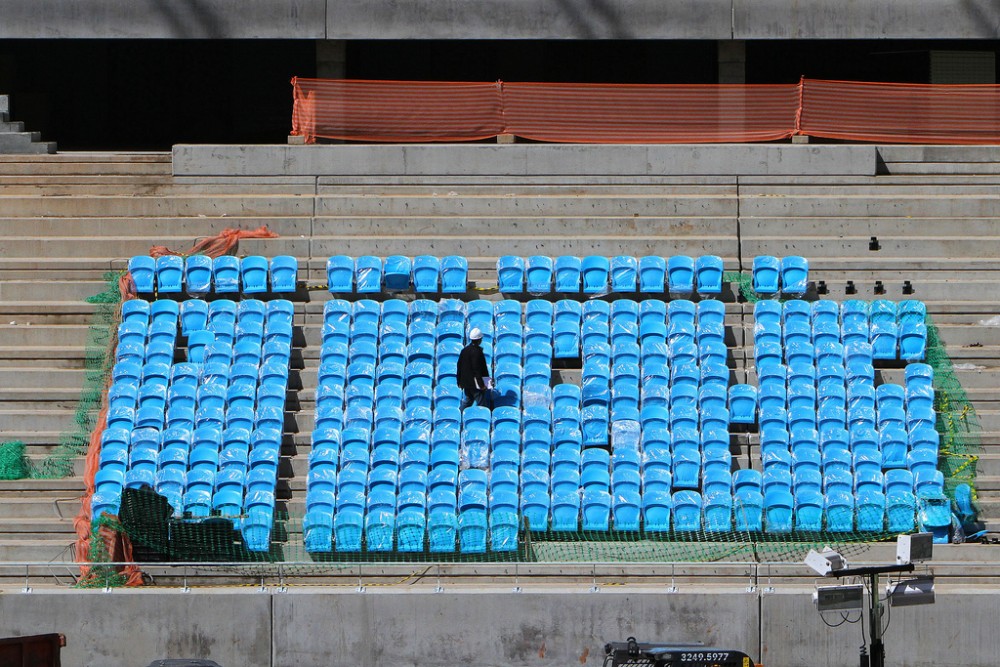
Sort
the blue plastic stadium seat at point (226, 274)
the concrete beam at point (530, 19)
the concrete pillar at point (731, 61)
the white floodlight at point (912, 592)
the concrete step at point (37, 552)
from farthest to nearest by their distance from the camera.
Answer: the concrete pillar at point (731, 61)
the concrete beam at point (530, 19)
the blue plastic stadium seat at point (226, 274)
the concrete step at point (37, 552)
the white floodlight at point (912, 592)

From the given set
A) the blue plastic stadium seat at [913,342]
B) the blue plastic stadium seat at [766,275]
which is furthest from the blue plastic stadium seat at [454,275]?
the blue plastic stadium seat at [913,342]

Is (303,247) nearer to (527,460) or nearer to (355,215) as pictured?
(355,215)

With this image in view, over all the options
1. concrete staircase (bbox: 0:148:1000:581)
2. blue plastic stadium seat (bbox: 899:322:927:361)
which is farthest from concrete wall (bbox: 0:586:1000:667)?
blue plastic stadium seat (bbox: 899:322:927:361)

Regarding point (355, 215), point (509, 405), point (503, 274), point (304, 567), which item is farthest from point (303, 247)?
point (304, 567)

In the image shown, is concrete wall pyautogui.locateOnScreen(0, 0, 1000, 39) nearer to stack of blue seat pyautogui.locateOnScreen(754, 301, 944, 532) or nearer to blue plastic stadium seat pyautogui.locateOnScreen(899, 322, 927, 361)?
stack of blue seat pyautogui.locateOnScreen(754, 301, 944, 532)

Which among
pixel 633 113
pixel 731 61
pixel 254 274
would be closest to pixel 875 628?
pixel 254 274

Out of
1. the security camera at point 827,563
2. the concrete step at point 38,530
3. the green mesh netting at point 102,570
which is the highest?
the concrete step at point 38,530

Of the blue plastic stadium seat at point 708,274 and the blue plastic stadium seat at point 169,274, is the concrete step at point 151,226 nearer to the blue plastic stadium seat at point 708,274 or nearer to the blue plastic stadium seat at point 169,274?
the blue plastic stadium seat at point 169,274

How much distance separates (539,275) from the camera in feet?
76.8

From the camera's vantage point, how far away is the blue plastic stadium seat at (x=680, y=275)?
23203mm

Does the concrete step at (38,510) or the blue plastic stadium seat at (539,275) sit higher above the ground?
the blue plastic stadium seat at (539,275)

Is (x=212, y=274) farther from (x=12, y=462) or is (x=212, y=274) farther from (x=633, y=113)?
(x=633, y=113)

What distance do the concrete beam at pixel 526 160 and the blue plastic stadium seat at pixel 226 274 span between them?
236cm

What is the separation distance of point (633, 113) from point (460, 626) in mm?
10498
